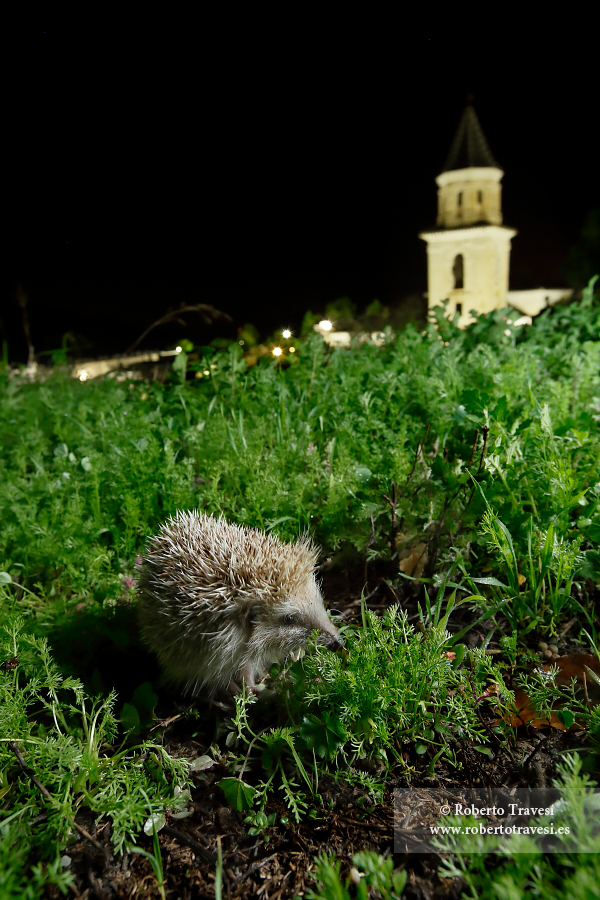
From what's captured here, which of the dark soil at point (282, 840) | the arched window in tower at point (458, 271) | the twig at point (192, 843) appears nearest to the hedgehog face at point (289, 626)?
the dark soil at point (282, 840)

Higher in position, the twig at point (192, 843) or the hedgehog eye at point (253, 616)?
the hedgehog eye at point (253, 616)

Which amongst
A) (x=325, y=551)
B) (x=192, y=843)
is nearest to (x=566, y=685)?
(x=325, y=551)

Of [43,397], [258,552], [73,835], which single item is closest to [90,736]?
[73,835]

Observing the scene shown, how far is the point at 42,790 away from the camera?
184cm

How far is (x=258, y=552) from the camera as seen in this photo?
7.93 ft

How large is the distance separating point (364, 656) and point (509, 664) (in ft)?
2.65

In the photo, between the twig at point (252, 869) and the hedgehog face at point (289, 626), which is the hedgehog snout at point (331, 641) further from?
the twig at point (252, 869)

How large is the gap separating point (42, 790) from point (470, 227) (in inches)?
1323

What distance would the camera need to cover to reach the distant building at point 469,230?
3097 cm

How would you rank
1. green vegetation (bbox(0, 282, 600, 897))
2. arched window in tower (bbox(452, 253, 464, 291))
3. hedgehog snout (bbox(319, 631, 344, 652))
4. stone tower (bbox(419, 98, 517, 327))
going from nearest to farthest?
1. green vegetation (bbox(0, 282, 600, 897))
2. hedgehog snout (bbox(319, 631, 344, 652))
3. stone tower (bbox(419, 98, 517, 327))
4. arched window in tower (bbox(452, 253, 464, 291))

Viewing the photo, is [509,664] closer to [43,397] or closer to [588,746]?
[588,746]

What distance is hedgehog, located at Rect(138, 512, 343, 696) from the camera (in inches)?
93.4

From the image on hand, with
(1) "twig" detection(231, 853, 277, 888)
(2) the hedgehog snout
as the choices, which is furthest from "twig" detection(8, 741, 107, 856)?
(2) the hedgehog snout

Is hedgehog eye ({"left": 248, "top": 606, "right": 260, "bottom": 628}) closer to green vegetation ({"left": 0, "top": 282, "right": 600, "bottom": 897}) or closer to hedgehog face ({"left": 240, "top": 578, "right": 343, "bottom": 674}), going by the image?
hedgehog face ({"left": 240, "top": 578, "right": 343, "bottom": 674})
